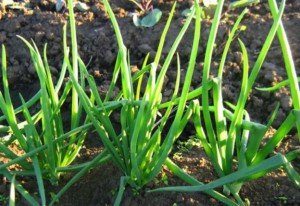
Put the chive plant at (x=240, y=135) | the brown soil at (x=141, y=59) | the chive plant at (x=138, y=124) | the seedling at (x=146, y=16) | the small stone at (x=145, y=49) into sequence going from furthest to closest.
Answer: the seedling at (x=146, y=16)
the small stone at (x=145, y=49)
the brown soil at (x=141, y=59)
the chive plant at (x=138, y=124)
the chive plant at (x=240, y=135)

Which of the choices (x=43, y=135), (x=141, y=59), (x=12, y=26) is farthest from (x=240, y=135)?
(x=12, y=26)

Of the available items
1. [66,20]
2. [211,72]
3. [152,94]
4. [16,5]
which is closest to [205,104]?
[152,94]

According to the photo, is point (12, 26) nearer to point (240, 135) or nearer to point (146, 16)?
point (146, 16)

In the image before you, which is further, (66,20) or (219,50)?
(66,20)

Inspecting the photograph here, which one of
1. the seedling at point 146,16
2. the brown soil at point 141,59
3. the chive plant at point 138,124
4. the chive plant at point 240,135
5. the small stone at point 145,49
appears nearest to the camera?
the chive plant at point 240,135

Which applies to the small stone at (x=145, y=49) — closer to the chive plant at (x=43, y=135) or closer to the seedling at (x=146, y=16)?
the seedling at (x=146, y=16)

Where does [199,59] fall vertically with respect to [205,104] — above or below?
below

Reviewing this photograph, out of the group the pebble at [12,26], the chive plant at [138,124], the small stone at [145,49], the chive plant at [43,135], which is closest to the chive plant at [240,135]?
the chive plant at [138,124]

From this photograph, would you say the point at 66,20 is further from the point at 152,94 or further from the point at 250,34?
the point at 152,94
